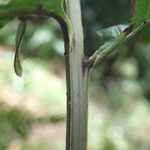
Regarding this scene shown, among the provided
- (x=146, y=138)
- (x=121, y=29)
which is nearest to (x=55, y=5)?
(x=121, y=29)

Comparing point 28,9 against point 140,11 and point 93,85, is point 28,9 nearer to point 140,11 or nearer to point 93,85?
point 140,11

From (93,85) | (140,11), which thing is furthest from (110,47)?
(93,85)

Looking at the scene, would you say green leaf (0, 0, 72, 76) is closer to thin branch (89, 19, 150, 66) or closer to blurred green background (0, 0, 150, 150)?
thin branch (89, 19, 150, 66)

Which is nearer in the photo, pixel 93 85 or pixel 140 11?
pixel 140 11

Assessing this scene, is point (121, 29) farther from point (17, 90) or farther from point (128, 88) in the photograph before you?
point (128, 88)

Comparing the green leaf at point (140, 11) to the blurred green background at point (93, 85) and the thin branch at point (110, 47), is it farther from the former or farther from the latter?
the blurred green background at point (93, 85)

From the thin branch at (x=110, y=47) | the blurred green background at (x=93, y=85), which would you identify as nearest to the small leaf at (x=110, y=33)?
the thin branch at (x=110, y=47)

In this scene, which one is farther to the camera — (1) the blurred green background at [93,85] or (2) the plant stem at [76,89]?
(1) the blurred green background at [93,85]
